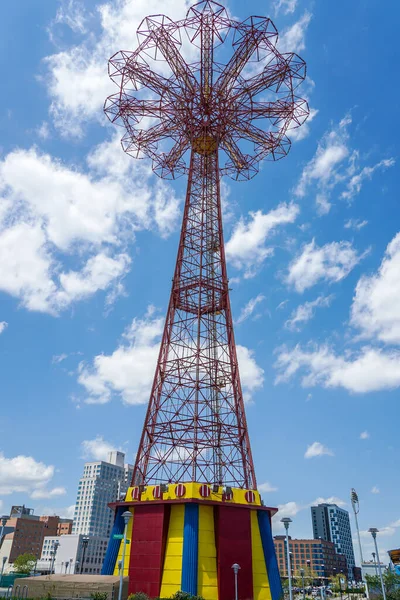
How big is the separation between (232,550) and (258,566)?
3.25 meters

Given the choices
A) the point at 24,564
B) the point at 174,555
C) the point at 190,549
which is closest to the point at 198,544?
the point at 190,549

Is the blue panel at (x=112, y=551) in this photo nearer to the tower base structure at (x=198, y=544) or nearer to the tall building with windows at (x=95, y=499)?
the tower base structure at (x=198, y=544)

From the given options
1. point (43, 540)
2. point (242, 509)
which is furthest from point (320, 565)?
point (242, 509)

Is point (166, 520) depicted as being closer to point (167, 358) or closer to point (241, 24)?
point (167, 358)

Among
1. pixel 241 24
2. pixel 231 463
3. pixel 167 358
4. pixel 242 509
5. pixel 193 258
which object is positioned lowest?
pixel 242 509

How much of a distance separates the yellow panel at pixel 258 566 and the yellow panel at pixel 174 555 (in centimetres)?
603

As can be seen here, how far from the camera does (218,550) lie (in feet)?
119

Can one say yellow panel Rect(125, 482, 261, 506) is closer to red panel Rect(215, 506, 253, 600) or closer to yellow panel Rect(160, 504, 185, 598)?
red panel Rect(215, 506, 253, 600)

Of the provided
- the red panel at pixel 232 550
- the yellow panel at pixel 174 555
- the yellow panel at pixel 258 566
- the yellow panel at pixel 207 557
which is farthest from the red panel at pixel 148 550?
the yellow panel at pixel 258 566

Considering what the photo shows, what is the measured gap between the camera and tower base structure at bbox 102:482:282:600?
3528 cm

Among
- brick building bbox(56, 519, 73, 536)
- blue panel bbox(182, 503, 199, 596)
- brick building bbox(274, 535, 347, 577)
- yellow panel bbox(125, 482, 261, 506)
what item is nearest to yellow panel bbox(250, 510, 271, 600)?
yellow panel bbox(125, 482, 261, 506)

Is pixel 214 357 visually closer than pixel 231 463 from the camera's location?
No

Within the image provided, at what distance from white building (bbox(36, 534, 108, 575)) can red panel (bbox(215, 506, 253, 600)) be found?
9637 centimetres

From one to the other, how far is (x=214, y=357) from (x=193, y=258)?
10748 millimetres
